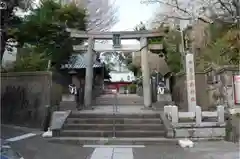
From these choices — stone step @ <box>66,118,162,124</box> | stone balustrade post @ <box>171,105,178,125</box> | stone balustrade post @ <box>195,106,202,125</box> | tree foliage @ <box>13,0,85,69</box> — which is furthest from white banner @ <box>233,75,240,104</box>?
tree foliage @ <box>13,0,85,69</box>

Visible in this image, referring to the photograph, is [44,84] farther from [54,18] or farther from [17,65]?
[54,18]

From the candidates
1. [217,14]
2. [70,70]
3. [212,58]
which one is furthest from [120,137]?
[70,70]

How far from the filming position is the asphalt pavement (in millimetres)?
9219

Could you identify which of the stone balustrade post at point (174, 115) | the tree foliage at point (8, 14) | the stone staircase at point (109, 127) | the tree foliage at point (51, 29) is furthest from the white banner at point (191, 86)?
the tree foliage at point (51, 29)

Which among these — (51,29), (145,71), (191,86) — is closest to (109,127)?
(191,86)

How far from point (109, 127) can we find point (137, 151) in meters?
3.04

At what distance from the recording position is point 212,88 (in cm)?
1496

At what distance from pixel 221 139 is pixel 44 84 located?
27.4 ft

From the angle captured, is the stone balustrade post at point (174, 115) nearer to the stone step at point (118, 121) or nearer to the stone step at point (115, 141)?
the stone step at point (115, 141)

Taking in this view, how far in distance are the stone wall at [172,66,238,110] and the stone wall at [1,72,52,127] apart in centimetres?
755

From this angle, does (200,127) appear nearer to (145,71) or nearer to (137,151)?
(137,151)

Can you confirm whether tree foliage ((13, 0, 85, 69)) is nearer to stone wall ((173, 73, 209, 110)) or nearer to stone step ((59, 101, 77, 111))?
stone step ((59, 101, 77, 111))

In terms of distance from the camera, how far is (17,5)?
1627 cm

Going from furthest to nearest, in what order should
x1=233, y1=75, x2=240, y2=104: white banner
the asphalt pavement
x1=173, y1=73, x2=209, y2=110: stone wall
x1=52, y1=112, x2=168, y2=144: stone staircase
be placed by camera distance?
x1=173, y1=73, x2=209, y2=110: stone wall < x1=52, y1=112, x2=168, y2=144: stone staircase < x1=233, y1=75, x2=240, y2=104: white banner < the asphalt pavement
